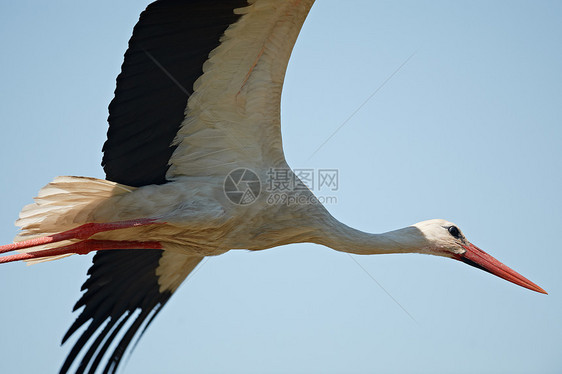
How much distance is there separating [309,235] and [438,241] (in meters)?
1.13

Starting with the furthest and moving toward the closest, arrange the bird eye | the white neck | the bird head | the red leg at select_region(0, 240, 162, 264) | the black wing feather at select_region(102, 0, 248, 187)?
the bird eye, the bird head, the white neck, the red leg at select_region(0, 240, 162, 264), the black wing feather at select_region(102, 0, 248, 187)

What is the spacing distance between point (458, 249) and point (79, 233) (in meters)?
2.89

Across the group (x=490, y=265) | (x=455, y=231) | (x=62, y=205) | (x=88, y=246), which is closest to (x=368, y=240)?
(x=455, y=231)

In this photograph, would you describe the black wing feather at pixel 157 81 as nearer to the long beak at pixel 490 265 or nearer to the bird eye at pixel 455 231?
the bird eye at pixel 455 231

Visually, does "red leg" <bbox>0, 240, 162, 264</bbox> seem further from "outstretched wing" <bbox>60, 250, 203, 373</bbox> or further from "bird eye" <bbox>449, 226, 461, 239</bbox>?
"bird eye" <bbox>449, 226, 461, 239</bbox>

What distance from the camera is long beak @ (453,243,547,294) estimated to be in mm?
5895

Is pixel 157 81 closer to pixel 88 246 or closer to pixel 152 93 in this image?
pixel 152 93

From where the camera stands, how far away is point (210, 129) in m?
5.00

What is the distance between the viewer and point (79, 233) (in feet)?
15.5

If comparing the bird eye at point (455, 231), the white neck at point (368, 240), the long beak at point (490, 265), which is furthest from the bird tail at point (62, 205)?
the long beak at point (490, 265)

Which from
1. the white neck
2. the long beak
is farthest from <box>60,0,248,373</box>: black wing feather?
the long beak

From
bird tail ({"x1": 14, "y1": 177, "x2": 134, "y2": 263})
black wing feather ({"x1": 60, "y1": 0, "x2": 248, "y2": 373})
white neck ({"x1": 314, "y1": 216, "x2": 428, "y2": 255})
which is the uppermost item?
black wing feather ({"x1": 60, "y1": 0, "x2": 248, "y2": 373})

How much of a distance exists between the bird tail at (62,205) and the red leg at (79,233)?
77 millimetres

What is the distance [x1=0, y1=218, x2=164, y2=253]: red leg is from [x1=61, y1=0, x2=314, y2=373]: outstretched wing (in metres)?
0.36
